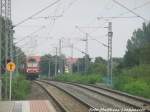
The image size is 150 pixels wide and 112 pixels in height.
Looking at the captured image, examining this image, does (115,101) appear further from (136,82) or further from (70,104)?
(136,82)

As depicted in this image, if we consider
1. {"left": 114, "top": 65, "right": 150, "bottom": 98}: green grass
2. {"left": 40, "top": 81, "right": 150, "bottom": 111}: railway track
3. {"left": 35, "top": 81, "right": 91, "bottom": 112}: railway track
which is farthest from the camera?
{"left": 114, "top": 65, "right": 150, "bottom": 98}: green grass

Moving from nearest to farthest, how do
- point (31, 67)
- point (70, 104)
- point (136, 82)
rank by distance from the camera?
point (70, 104) → point (136, 82) → point (31, 67)

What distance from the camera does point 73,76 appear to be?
290 ft

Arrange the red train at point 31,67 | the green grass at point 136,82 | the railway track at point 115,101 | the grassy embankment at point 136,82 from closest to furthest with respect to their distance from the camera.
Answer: the railway track at point 115,101, the green grass at point 136,82, the grassy embankment at point 136,82, the red train at point 31,67

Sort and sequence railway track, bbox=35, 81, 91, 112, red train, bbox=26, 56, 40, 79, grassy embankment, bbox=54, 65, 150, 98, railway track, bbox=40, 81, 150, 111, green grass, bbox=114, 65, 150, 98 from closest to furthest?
railway track, bbox=35, 81, 91, 112
railway track, bbox=40, 81, 150, 111
green grass, bbox=114, 65, 150, 98
grassy embankment, bbox=54, 65, 150, 98
red train, bbox=26, 56, 40, 79

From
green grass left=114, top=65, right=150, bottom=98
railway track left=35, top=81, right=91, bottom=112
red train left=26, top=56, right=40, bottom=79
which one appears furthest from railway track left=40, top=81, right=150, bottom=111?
red train left=26, top=56, right=40, bottom=79

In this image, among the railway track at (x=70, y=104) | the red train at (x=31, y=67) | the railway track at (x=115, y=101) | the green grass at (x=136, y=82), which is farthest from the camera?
the red train at (x=31, y=67)

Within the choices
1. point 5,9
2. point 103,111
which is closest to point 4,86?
point 5,9

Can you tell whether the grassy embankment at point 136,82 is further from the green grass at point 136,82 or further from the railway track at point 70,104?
the railway track at point 70,104

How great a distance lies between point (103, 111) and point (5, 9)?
1819 centimetres

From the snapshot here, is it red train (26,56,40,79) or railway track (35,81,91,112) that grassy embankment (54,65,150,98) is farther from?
red train (26,56,40,79)

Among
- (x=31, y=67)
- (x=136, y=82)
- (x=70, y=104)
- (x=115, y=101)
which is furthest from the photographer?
(x=31, y=67)

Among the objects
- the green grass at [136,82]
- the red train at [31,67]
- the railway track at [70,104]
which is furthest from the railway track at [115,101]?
the red train at [31,67]

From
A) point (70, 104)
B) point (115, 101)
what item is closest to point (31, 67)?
point (115, 101)
